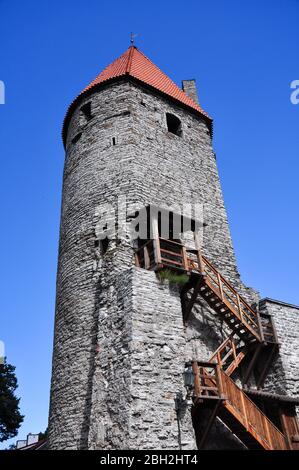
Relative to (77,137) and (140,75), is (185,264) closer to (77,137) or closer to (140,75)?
(77,137)

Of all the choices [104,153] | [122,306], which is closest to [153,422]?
[122,306]

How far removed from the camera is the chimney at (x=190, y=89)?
1909cm

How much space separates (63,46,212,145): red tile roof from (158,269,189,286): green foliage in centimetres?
872

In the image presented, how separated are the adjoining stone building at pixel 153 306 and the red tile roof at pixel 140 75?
140 mm

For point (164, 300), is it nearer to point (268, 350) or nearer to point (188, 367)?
point (188, 367)

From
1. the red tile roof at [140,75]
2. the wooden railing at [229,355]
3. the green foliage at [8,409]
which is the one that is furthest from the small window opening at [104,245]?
the green foliage at [8,409]

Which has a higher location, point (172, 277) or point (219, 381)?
point (172, 277)

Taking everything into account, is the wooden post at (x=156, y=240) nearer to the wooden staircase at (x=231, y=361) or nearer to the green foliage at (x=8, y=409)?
the wooden staircase at (x=231, y=361)

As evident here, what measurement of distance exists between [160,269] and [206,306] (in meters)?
2.42

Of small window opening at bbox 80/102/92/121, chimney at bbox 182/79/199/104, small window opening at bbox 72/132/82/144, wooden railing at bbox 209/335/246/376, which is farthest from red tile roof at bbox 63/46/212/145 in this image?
wooden railing at bbox 209/335/246/376

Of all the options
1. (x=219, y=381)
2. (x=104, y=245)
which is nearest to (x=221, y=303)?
(x=219, y=381)

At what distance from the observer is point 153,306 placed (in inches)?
360

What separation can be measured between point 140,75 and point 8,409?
1886 cm

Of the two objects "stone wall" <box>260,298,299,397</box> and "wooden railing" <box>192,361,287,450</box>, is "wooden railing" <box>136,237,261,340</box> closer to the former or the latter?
"stone wall" <box>260,298,299,397</box>
